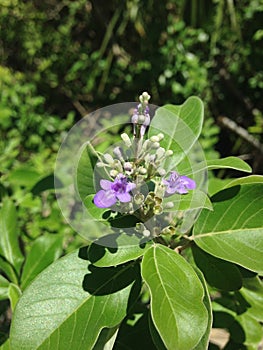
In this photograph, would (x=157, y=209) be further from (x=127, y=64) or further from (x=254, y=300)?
(x=127, y=64)

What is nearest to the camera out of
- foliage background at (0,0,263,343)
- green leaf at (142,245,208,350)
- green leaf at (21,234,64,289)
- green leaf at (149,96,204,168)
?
green leaf at (142,245,208,350)

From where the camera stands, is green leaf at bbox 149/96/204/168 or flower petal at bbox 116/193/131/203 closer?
flower petal at bbox 116/193/131/203

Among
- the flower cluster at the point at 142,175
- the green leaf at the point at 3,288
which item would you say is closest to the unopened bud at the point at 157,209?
the flower cluster at the point at 142,175

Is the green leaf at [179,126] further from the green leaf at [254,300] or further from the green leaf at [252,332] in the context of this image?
the green leaf at [252,332]

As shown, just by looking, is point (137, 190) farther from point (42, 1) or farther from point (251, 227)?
point (42, 1)

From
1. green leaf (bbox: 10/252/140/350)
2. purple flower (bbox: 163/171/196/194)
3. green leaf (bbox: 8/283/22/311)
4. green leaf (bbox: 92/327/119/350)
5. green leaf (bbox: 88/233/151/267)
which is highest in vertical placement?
purple flower (bbox: 163/171/196/194)

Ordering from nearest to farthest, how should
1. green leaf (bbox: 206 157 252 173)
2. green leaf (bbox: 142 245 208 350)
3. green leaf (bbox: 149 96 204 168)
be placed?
1. green leaf (bbox: 142 245 208 350)
2. green leaf (bbox: 206 157 252 173)
3. green leaf (bbox: 149 96 204 168)

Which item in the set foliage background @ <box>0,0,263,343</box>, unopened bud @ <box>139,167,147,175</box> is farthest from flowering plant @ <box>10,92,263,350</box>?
foliage background @ <box>0,0,263,343</box>

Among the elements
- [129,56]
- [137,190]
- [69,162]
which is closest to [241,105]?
[129,56]

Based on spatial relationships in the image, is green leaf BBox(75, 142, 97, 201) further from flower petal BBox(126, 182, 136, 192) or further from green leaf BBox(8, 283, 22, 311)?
green leaf BBox(8, 283, 22, 311)
